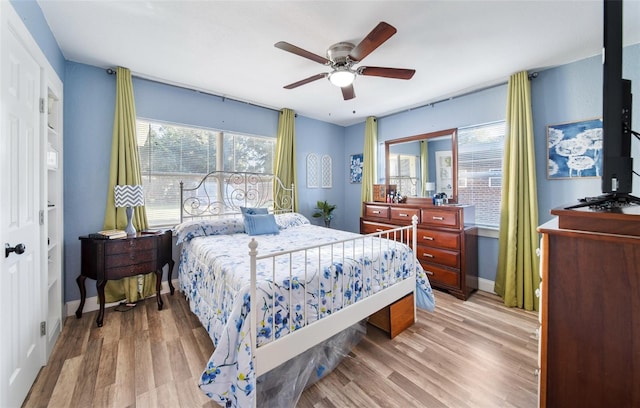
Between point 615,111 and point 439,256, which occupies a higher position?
point 615,111

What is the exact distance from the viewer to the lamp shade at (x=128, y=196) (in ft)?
8.54

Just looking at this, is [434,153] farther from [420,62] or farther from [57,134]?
[57,134]

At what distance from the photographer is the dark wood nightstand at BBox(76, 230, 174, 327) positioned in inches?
93.5

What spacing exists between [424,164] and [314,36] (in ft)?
8.18

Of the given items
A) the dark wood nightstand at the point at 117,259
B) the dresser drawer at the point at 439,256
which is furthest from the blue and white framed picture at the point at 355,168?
the dark wood nightstand at the point at 117,259

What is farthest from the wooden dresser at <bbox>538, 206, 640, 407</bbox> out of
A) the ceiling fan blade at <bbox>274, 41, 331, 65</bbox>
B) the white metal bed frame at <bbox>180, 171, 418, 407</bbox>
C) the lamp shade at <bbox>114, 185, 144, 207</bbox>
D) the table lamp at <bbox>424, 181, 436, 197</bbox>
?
the lamp shade at <bbox>114, 185, 144, 207</bbox>

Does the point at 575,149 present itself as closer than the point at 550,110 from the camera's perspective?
Yes

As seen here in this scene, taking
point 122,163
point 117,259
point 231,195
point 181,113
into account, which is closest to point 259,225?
point 231,195

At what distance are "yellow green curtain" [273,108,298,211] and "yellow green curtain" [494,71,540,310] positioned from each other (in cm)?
290

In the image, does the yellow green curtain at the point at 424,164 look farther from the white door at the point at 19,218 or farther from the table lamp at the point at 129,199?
the white door at the point at 19,218

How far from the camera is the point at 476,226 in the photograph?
3344 millimetres

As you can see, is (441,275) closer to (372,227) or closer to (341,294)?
(372,227)

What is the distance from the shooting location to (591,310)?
0.90 metres

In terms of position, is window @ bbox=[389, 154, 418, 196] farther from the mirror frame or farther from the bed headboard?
the bed headboard
